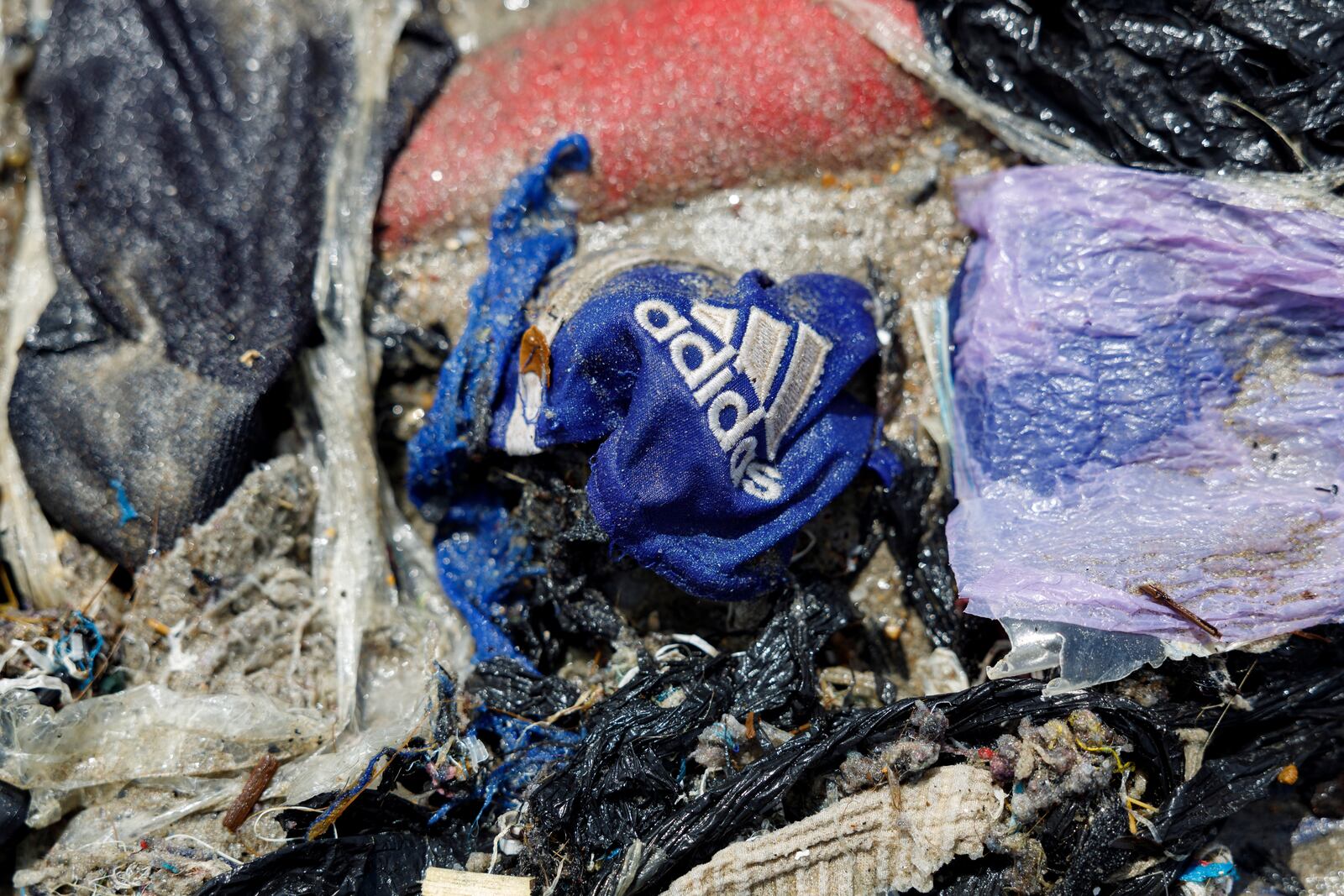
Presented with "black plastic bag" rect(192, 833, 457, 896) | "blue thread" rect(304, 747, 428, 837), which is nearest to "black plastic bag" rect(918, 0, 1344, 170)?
"blue thread" rect(304, 747, 428, 837)

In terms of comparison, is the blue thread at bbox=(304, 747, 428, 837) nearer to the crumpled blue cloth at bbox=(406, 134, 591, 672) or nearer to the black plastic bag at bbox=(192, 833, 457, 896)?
the black plastic bag at bbox=(192, 833, 457, 896)

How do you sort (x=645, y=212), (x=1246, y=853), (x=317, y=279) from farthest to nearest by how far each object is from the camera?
(x=645, y=212), (x=317, y=279), (x=1246, y=853)

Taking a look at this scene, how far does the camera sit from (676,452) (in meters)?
2.03

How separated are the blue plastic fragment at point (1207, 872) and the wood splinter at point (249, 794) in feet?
6.95

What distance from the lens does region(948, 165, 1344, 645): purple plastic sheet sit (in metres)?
2.06

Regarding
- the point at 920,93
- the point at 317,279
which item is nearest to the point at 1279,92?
the point at 920,93

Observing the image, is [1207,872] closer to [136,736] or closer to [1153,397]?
[1153,397]

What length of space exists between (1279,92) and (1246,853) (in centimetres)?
188

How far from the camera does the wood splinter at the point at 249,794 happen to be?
6.92 feet

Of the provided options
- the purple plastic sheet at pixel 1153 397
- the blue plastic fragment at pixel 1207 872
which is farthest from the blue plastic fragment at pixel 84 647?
the blue plastic fragment at pixel 1207 872

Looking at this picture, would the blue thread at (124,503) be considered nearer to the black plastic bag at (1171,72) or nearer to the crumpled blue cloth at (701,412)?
the crumpled blue cloth at (701,412)

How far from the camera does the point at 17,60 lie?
2.82m

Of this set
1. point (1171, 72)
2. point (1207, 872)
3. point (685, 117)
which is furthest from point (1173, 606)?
point (685, 117)

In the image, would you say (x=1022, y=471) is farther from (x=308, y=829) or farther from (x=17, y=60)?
(x=17, y=60)
